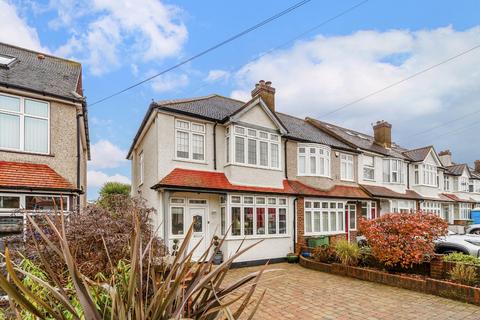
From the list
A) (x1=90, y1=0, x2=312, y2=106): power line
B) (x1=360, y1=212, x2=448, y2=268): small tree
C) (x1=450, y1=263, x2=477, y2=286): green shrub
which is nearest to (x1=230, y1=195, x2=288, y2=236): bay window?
(x1=360, y1=212, x2=448, y2=268): small tree

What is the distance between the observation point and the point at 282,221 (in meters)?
13.9

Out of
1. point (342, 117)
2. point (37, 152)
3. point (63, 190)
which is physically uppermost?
point (342, 117)

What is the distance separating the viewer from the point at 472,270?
25.4 ft

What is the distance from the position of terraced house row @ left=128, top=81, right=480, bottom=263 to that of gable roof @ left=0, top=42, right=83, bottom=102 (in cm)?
346

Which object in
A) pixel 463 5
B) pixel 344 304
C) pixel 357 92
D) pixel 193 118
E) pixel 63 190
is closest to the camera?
pixel 344 304

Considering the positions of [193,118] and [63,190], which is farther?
[193,118]

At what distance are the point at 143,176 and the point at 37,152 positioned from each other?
540cm

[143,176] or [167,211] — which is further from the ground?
[143,176]

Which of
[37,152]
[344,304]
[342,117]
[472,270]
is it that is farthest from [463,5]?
[37,152]

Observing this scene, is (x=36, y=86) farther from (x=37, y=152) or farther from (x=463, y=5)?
(x=463, y=5)

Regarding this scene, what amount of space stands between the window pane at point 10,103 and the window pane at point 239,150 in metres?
8.36

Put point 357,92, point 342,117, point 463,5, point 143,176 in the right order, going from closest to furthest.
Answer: point 463,5 < point 143,176 < point 357,92 < point 342,117

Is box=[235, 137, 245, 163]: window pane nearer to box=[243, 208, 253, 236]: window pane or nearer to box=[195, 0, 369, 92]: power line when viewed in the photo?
box=[243, 208, 253, 236]: window pane

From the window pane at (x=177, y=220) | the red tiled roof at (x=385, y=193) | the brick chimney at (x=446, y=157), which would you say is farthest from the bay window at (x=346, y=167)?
the brick chimney at (x=446, y=157)
